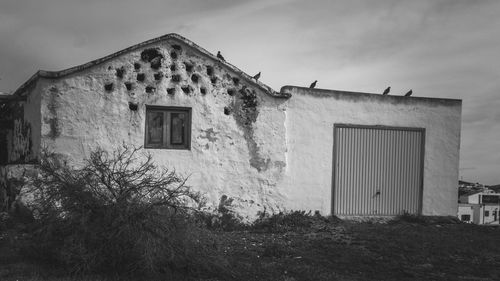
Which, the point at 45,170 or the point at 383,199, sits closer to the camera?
the point at 45,170

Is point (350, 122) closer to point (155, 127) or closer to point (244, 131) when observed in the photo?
point (244, 131)

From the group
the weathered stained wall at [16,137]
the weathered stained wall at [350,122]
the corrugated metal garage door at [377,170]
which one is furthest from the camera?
the corrugated metal garage door at [377,170]

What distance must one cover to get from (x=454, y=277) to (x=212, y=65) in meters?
6.45

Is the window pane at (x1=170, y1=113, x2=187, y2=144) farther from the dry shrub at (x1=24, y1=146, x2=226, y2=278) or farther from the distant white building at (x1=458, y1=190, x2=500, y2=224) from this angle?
the distant white building at (x1=458, y1=190, x2=500, y2=224)

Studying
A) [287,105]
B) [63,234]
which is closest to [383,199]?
[287,105]

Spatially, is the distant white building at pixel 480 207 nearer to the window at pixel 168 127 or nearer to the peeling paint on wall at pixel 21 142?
the window at pixel 168 127

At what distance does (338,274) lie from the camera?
6059 millimetres

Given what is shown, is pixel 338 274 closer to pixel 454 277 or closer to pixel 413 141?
pixel 454 277

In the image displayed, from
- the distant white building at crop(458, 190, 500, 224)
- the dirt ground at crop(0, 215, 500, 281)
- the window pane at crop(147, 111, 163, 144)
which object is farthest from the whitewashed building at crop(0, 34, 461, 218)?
the distant white building at crop(458, 190, 500, 224)

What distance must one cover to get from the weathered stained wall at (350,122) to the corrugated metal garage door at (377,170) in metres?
0.19

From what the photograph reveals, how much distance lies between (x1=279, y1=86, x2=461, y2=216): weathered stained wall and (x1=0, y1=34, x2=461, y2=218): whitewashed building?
0.09 feet

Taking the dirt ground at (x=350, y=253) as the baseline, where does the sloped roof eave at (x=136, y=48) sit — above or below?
above

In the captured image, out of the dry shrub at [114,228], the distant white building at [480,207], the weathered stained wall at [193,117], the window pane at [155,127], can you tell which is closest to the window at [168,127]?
the window pane at [155,127]

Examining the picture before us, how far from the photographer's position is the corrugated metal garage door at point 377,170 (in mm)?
11016
